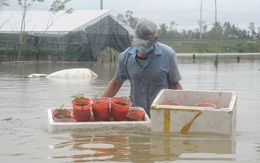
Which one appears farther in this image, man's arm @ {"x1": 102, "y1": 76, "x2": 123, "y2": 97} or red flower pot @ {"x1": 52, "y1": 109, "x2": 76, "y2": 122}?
man's arm @ {"x1": 102, "y1": 76, "x2": 123, "y2": 97}

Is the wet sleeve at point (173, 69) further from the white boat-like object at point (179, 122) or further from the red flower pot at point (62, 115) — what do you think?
the red flower pot at point (62, 115)

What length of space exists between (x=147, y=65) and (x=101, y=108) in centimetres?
80

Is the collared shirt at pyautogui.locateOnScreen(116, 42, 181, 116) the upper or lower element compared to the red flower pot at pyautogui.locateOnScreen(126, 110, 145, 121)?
upper

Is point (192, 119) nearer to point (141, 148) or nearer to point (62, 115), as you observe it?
point (141, 148)

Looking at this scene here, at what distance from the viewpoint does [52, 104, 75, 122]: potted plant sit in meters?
5.94

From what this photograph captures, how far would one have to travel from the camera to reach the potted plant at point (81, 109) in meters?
5.70

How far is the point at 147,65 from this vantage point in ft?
18.7

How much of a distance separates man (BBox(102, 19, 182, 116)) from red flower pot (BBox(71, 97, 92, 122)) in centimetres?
64

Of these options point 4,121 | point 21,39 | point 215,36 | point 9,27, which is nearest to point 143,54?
point 4,121

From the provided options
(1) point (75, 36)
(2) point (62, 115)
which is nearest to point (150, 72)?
(2) point (62, 115)

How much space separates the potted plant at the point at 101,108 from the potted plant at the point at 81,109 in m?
0.08

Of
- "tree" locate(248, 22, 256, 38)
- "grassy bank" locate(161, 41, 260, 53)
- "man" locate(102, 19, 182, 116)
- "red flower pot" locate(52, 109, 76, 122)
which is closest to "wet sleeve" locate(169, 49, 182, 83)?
"man" locate(102, 19, 182, 116)

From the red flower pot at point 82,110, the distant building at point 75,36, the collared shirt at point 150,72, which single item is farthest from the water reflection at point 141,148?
the distant building at point 75,36

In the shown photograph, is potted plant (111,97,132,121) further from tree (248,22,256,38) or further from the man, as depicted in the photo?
tree (248,22,256,38)
